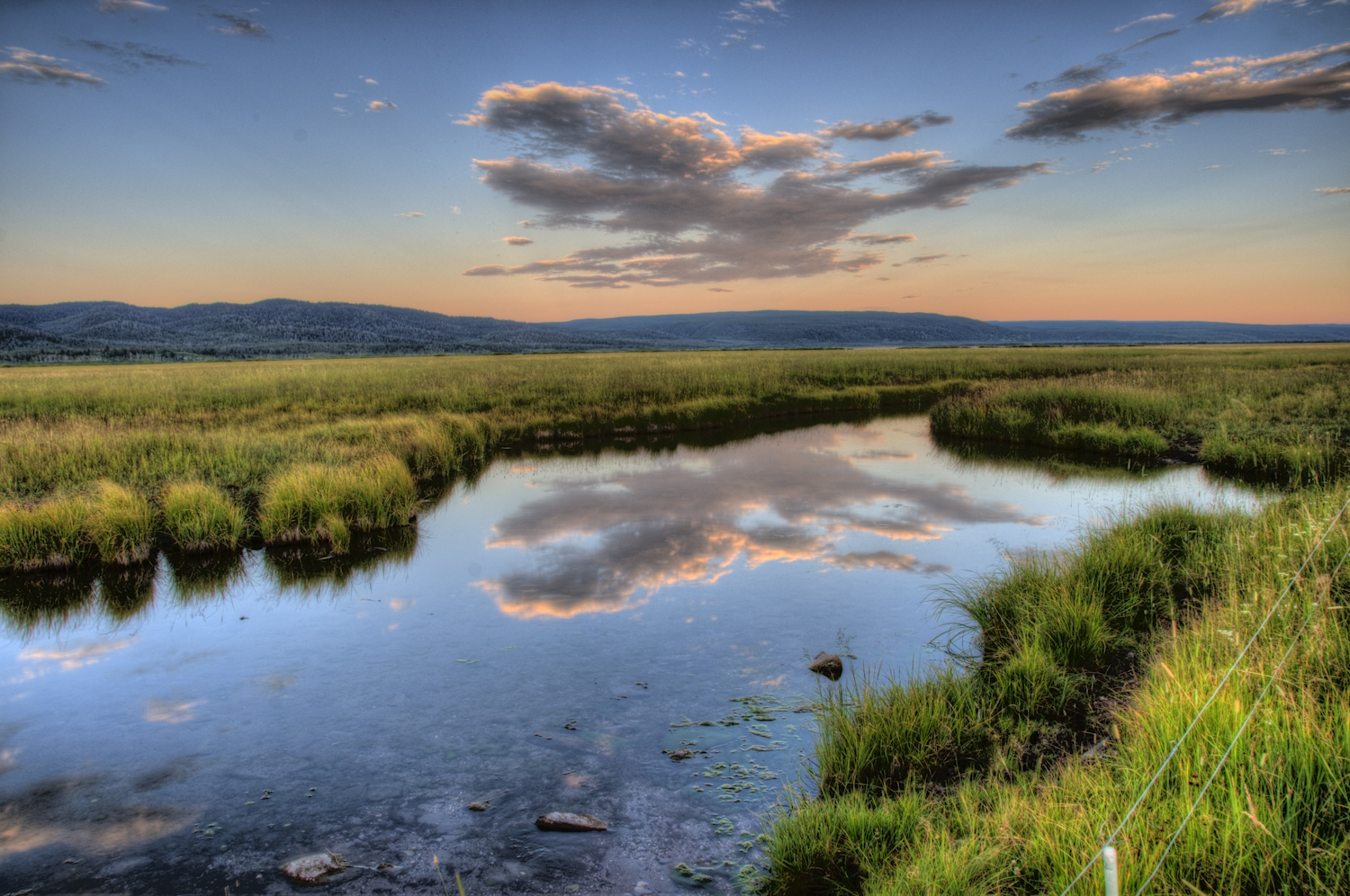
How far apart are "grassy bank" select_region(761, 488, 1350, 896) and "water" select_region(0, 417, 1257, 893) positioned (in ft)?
1.87

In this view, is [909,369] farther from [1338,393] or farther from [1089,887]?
[1089,887]

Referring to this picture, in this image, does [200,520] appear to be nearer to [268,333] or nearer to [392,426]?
[392,426]

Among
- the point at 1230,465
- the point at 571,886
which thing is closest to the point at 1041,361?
the point at 1230,465

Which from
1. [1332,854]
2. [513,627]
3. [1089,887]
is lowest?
[513,627]

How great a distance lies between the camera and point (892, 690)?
4676 mm

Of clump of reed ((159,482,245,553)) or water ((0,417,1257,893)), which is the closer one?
water ((0,417,1257,893))

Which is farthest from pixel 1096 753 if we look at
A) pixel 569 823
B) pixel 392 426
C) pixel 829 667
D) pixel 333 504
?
pixel 392 426

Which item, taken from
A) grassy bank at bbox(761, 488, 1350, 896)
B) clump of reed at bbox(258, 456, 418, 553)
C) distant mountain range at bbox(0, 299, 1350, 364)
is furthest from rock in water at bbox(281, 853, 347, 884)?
distant mountain range at bbox(0, 299, 1350, 364)

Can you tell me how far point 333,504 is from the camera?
1078 centimetres

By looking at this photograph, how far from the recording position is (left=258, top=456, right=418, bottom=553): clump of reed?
33.7 feet

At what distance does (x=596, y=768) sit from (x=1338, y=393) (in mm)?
27317

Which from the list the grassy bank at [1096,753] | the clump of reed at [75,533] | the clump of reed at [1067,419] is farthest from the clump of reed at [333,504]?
the clump of reed at [1067,419]

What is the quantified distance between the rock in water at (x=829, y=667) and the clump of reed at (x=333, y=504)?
7.54 metres

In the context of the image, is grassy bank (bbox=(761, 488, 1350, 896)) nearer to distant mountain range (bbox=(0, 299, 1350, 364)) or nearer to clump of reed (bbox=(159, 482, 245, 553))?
clump of reed (bbox=(159, 482, 245, 553))
